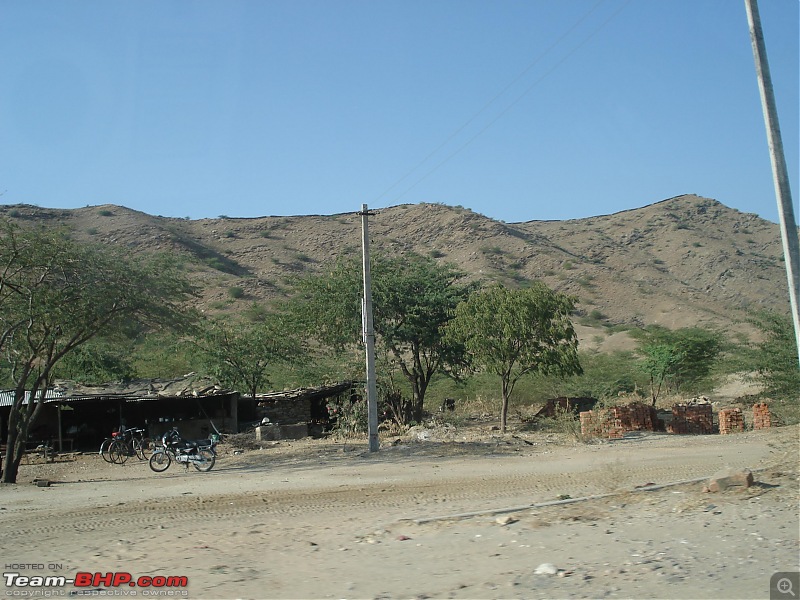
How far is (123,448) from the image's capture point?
25.7 metres

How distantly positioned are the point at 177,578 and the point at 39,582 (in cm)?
154

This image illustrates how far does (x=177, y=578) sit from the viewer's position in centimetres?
812

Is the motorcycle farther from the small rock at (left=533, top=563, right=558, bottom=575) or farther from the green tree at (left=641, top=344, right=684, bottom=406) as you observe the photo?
the green tree at (left=641, top=344, right=684, bottom=406)

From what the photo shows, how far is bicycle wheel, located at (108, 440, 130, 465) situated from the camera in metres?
25.3

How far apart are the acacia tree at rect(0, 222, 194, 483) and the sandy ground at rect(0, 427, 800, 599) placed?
3143 millimetres

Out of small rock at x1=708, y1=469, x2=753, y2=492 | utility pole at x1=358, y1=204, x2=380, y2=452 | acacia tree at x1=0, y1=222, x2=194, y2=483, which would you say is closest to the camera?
small rock at x1=708, y1=469, x2=753, y2=492

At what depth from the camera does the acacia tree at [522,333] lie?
27.3 meters

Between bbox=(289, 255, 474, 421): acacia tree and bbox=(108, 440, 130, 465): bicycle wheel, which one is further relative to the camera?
bbox=(289, 255, 474, 421): acacia tree

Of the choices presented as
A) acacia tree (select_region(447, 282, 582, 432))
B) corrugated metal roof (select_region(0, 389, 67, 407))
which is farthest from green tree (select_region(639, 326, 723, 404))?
corrugated metal roof (select_region(0, 389, 67, 407))

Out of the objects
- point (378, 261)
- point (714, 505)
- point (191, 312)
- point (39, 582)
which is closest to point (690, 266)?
point (378, 261)

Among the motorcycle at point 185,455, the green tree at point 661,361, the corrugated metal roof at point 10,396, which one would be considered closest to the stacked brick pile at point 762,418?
the green tree at point 661,361

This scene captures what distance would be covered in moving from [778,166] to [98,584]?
10060 millimetres

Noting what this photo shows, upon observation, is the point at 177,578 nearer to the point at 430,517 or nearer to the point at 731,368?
the point at 430,517

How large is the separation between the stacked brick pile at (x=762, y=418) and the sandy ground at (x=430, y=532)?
9.61 metres
